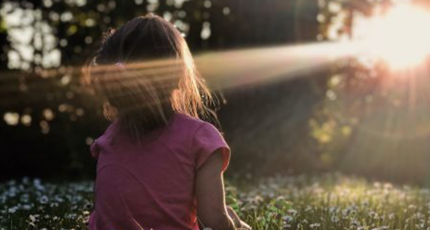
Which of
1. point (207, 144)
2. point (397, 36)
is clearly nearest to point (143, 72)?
point (207, 144)

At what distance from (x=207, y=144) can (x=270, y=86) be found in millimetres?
11810

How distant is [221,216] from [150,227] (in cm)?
38

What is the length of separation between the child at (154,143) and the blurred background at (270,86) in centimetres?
998

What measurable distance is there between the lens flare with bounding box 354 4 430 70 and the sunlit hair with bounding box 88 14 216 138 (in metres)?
13.9

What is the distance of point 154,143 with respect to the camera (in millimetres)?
2861

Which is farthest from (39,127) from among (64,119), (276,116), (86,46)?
(276,116)

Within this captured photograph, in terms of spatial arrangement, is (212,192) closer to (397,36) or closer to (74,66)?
(74,66)

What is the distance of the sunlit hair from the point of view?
2.79 meters

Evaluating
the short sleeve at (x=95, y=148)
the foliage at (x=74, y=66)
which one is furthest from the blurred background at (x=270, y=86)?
the short sleeve at (x=95, y=148)

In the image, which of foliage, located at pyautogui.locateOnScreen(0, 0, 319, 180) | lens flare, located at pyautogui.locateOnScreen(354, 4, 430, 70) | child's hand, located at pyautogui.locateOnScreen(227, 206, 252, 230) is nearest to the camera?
child's hand, located at pyautogui.locateOnScreen(227, 206, 252, 230)

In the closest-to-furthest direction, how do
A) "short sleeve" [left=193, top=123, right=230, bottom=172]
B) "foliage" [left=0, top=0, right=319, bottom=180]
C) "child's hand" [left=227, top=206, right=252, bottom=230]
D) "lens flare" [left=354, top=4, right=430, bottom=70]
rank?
"short sleeve" [left=193, top=123, right=230, bottom=172] → "child's hand" [left=227, top=206, right=252, bottom=230] → "foliage" [left=0, top=0, right=319, bottom=180] → "lens flare" [left=354, top=4, right=430, bottom=70]

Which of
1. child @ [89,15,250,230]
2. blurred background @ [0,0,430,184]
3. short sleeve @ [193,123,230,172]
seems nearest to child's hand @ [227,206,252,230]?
child @ [89,15,250,230]

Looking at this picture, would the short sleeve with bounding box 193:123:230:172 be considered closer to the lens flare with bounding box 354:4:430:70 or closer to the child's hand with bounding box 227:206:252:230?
the child's hand with bounding box 227:206:252:230

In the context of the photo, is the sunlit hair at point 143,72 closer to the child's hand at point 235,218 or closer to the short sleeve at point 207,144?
the short sleeve at point 207,144
